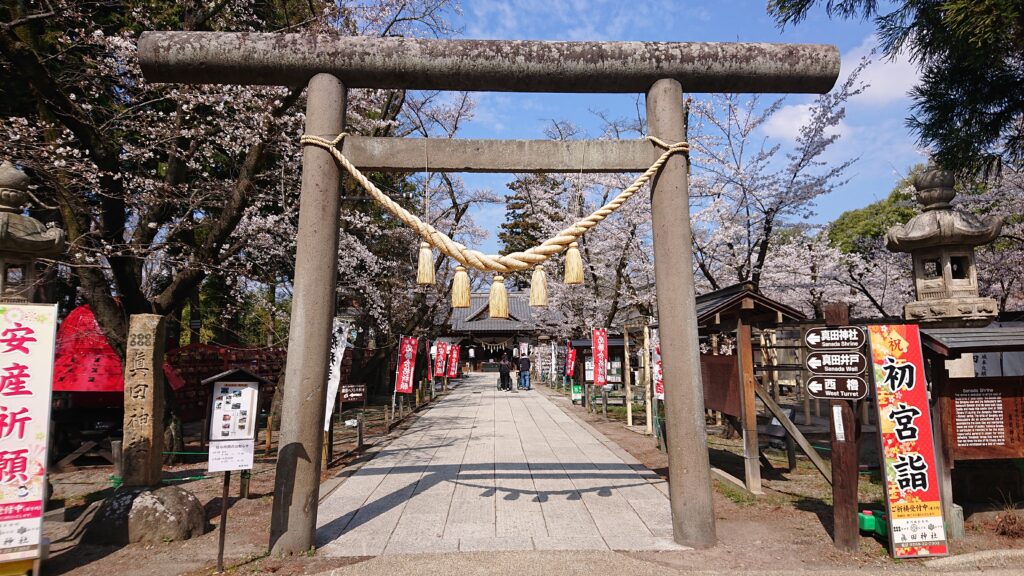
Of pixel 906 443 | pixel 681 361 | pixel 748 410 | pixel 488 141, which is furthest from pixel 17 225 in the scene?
pixel 906 443

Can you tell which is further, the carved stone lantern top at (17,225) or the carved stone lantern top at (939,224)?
the carved stone lantern top at (939,224)

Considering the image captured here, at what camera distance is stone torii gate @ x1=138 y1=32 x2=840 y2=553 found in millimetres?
4438

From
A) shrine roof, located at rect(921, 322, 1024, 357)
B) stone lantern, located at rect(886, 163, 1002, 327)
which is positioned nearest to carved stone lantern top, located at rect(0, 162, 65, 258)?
shrine roof, located at rect(921, 322, 1024, 357)

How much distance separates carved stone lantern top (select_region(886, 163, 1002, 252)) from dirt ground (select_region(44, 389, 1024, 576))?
3.19 meters

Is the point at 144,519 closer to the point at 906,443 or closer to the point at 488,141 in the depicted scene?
the point at 488,141

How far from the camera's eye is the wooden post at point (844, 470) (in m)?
4.54

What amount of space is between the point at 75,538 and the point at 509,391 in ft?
66.1

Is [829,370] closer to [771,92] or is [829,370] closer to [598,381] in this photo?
[771,92]

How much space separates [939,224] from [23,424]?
9.36 metres

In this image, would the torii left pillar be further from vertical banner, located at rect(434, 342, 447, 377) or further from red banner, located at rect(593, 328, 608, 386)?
vertical banner, located at rect(434, 342, 447, 377)

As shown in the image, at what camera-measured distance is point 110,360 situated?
884cm

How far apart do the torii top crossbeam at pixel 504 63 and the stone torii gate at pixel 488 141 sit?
0.01m

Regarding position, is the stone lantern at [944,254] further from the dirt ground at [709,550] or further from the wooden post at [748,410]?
the dirt ground at [709,550]

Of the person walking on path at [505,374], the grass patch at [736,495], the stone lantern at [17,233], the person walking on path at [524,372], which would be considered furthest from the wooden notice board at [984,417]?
the person walking on path at [524,372]
